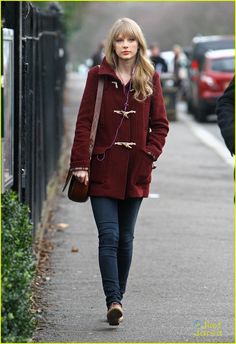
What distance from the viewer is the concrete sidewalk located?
7574 mm

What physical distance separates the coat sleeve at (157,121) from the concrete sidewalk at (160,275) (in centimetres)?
106

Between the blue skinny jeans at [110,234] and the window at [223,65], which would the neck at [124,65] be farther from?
the window at [223,65]

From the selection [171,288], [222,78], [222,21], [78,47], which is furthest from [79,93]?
[78,47]

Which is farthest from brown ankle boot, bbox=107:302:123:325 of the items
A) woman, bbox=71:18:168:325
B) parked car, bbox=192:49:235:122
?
parked car, bbox=192:49:235:122

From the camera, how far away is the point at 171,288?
9016 millimetres

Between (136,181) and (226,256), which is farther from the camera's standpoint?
(226,256)

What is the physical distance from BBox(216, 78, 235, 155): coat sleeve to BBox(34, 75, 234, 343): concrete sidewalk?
1.33m

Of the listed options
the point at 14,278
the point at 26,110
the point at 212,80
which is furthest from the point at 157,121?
the point at 212,80

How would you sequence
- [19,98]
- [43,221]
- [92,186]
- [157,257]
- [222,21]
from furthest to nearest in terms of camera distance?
[222,21]
[43,221]
[157,257]
[19,98]
[92,186]

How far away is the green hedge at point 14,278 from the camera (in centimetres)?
614

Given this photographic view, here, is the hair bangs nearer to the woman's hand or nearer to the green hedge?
the woman's hand

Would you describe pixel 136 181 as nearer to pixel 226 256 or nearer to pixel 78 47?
pixel 226 256

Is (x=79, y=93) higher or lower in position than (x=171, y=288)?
lower

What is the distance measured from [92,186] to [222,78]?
22707 millimetres
